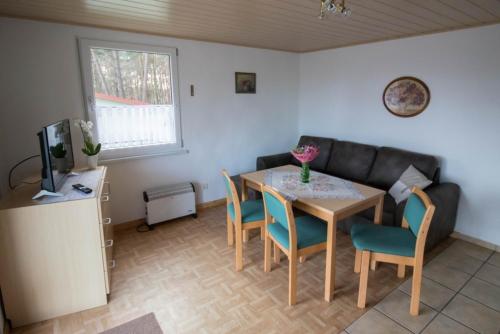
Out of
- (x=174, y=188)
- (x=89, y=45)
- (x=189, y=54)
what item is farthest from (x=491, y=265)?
(x=89, y=45)

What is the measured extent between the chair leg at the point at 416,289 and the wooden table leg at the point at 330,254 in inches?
21.4

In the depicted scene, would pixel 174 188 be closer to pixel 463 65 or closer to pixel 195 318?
pixel 195 318

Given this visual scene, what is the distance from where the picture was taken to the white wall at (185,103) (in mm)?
2664

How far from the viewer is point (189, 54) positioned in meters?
3.52

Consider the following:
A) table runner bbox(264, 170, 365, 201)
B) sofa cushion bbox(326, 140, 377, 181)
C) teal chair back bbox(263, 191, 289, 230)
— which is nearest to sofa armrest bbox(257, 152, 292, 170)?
sofa cushion bbox(326, 140, 377, 181)

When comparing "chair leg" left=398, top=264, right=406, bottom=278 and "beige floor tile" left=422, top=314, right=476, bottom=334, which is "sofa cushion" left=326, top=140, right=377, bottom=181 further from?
"beige floor tile" left=422, top=314, right=476, bottom=334

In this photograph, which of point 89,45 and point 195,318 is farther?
point 89,45

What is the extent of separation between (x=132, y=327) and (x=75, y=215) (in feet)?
2.83

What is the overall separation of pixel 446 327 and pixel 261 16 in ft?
8.94

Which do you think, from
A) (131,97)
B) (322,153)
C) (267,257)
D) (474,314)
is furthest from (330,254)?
(131,97)

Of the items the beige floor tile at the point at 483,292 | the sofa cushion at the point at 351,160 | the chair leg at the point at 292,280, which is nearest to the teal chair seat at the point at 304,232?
the chair leg at the point at 292,280

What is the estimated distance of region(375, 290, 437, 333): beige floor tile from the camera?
78.9 inches

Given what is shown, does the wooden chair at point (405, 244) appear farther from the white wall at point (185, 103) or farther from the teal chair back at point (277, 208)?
the white wall at point (185, 103)

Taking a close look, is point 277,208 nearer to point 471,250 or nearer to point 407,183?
point 407,183
